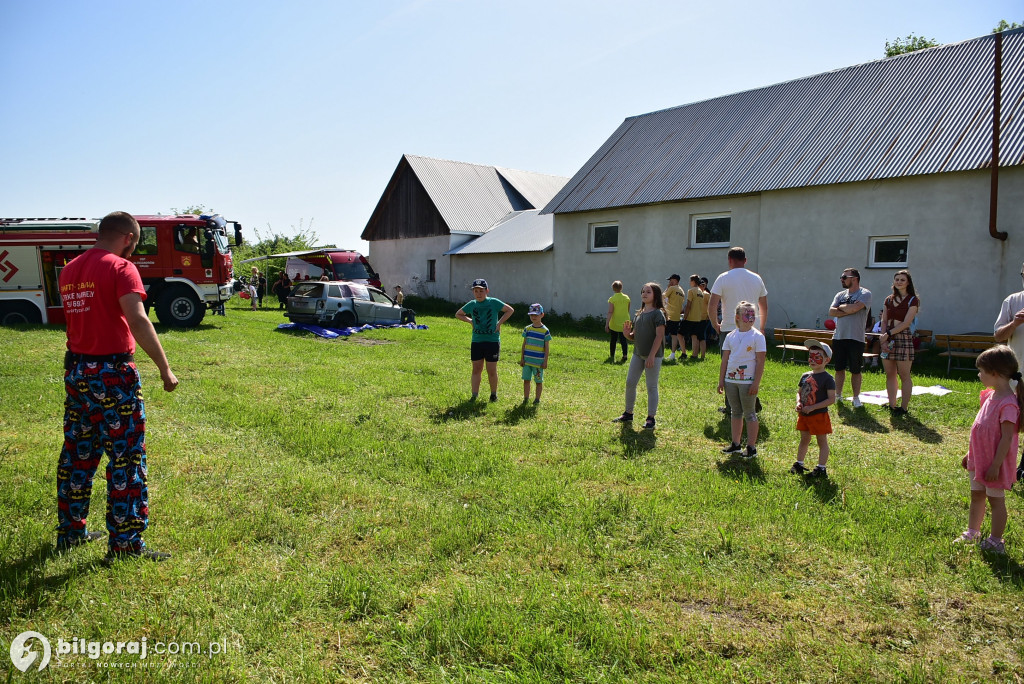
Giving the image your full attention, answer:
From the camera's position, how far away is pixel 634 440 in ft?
22.8

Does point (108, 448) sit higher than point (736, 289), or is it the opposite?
point (736, 289)

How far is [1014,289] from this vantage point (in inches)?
520

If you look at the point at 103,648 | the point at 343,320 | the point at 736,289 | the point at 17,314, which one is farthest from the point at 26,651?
the point at 17,314

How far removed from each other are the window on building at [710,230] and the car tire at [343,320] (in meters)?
10.2

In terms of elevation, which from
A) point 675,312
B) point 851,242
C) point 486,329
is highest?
point 851,242

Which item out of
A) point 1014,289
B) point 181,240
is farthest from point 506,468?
point 181,240

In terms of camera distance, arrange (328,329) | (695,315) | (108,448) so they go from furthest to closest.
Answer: (328,329) → (695,315) → (108,448)

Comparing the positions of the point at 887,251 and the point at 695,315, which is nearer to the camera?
the point at 695,315

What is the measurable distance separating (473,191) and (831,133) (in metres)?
19.6

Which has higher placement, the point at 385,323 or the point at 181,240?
the point at 181,240

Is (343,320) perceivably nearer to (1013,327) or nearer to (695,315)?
(695,315)

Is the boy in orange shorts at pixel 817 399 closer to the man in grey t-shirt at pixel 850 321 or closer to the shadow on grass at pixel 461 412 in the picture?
the man in grey t-shirt at pixel 850 321

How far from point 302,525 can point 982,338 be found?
1249 cm

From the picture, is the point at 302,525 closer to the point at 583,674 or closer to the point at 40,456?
the point at 583,674
